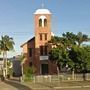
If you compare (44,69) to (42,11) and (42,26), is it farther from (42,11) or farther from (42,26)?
(42,11)

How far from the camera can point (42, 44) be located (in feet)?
294

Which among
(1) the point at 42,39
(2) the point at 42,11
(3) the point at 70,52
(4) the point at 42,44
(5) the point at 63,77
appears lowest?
(5) the point at 63,77

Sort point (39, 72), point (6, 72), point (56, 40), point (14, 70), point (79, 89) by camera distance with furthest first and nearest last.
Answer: point (14, 70)
point (6, 72)
point (39, 72)
point (56, 40)
point (79, 89)

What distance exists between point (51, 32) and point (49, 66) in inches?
324

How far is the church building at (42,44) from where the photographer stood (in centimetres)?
8862

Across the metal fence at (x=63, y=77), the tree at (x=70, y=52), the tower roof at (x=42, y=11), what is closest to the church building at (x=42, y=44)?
the tower roof at (x=42, y=11)

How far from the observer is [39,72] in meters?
88.4

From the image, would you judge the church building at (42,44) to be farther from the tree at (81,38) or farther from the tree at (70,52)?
the tree at (81,38)

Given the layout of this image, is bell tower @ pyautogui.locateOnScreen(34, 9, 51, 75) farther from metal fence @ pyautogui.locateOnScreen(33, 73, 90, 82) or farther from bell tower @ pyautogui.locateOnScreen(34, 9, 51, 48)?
metal fence @ pyautogui.locateOnScreen(33, 73, 90, 82)

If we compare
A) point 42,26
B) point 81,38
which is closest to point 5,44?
point 42,26

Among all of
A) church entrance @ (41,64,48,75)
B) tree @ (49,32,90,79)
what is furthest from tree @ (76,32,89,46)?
church entrance @ (41,64,48,75)

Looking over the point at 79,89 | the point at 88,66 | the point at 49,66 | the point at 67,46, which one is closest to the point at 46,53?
the point at 49,66

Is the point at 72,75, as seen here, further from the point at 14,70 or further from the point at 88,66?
the point at 14,70

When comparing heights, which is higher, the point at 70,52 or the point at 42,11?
the point at 42,11
